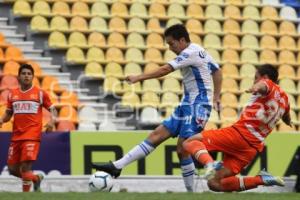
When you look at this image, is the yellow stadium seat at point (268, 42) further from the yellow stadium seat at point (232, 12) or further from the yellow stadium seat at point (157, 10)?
the yellow stadium seat at point (157, 10)

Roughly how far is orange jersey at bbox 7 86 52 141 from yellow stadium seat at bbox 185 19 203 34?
7175mm

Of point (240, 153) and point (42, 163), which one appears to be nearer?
point (240, 153)

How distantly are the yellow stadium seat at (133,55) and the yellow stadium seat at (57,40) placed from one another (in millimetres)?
1174

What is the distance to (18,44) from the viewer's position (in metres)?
15.9

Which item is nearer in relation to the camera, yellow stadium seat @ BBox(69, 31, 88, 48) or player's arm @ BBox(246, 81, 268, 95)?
player's arm @ BBox(246, 81, 268, 95)

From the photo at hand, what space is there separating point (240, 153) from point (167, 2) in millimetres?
8989

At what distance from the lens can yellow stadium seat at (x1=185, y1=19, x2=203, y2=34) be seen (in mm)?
17438

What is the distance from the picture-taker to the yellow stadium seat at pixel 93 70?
1573 cm

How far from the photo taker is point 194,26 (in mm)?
17547

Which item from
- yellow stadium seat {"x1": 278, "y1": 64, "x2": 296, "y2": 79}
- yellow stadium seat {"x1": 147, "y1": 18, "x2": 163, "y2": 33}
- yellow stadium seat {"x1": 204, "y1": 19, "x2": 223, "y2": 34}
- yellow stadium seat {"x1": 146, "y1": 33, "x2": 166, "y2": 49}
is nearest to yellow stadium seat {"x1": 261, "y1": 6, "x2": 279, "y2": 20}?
yellow stadium seat {"x1": 204, "y1": 19, "x2": 223, "y2": 34}

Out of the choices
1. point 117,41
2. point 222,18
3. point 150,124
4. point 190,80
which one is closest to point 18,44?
point 117,41

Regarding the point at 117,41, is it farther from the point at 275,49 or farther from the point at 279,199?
the point at 279,199

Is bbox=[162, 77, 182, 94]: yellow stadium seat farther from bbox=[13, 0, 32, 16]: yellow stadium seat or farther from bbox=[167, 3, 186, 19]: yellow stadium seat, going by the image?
bbox=[13, 0, 32, 16]: yellow stadium seat

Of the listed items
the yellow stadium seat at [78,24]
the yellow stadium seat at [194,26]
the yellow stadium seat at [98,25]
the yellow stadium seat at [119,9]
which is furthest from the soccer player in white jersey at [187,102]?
the yellow stadium seat at [194,26]
